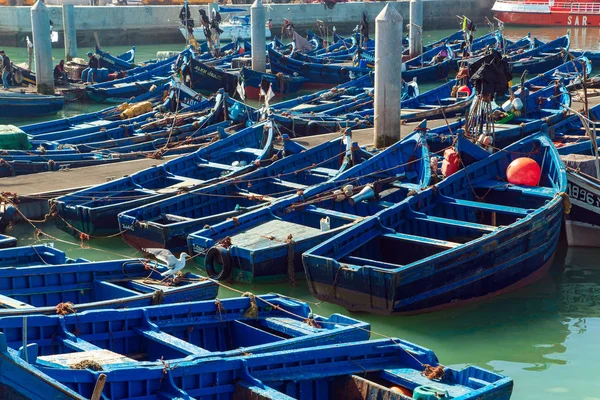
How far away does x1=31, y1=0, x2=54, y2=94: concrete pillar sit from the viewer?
32125 millimetres

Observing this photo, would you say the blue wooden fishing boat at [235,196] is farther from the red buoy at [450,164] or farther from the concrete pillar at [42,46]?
the concrete pillar at [42,46]

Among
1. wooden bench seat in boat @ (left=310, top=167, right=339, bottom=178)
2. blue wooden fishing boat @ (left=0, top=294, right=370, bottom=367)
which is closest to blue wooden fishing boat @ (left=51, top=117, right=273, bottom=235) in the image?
wooden bench seat in boat @ (left=310, top=167, right=339, bottom=178)

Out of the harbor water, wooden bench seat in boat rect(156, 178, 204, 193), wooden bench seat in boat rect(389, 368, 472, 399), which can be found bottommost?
the harbor water

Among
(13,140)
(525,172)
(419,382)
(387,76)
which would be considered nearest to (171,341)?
(419,382)

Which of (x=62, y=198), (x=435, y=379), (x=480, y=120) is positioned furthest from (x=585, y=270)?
(x=62, y=198)

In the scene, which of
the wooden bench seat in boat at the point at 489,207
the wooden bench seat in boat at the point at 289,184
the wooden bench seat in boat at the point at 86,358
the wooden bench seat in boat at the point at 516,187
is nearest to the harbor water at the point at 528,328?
the wooden bench seat in boat at the point at 489,207

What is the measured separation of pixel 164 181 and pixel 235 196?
6.38ft

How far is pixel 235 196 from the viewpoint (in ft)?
58.4

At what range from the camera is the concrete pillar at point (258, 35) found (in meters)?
35.9

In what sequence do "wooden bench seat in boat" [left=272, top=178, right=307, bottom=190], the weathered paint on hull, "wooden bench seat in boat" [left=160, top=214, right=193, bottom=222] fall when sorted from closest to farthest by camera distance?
1. the weathered paint on hull
2. "wooden bench seat in boat" [left=160, top=214, right=193, bottom=222]
3. "wooden bench seat in boat" [left=272, top=178, right=307, bottom=190]

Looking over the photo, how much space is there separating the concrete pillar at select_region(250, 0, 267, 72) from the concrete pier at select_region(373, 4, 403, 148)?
603 inches

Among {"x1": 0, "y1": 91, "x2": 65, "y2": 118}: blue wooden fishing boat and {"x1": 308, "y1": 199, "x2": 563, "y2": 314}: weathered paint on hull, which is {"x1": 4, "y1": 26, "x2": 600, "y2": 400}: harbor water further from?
{"x1": 0, "y1": 91, "x2": 65, "y2": 118}: blue wooden fishing boat

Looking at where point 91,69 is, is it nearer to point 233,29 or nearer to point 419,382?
point 233,29

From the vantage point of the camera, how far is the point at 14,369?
783 cm
